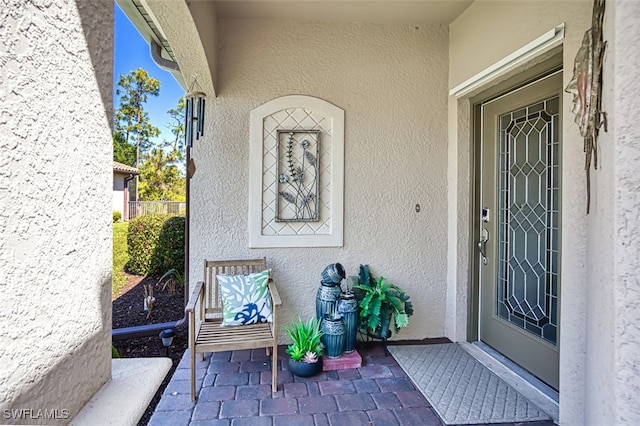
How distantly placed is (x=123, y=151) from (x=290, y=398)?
39.1 ft

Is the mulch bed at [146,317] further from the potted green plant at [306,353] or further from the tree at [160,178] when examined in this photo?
the tree at [160,178]

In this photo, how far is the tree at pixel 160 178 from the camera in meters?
11.5

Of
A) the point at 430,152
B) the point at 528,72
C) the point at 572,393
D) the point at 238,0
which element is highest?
the point at 238,0

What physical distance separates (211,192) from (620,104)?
318 cm

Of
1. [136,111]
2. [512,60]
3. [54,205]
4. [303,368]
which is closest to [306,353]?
[303,368]

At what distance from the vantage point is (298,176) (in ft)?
11.7

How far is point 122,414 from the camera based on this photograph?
31.1 inches

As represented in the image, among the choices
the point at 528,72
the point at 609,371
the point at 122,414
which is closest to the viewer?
the point at 122,414

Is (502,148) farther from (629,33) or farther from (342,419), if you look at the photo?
(342,419)

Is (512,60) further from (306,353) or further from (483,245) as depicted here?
(306,353)

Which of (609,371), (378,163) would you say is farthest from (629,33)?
(378,163)

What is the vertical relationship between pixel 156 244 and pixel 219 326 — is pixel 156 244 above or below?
above

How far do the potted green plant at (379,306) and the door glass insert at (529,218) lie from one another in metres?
0.95

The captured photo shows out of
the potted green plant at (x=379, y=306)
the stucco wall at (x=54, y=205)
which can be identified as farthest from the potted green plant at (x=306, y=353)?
the stucco wall at (x=54, y=205)
